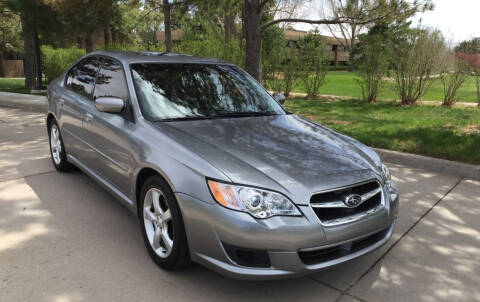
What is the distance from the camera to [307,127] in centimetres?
389

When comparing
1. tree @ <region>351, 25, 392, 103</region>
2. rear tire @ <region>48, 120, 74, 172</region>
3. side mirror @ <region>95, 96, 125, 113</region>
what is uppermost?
tree @ <region>351, 25, 392, 103</region>

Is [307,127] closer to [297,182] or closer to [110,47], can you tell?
[297,182]

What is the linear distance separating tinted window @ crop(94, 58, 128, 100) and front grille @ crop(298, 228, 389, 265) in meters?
2.15

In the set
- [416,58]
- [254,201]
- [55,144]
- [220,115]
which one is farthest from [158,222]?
[416,58]

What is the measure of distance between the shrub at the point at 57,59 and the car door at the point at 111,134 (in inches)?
521

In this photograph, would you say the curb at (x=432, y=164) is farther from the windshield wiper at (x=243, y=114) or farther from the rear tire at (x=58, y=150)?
the rear tire at (x=58, y=150)

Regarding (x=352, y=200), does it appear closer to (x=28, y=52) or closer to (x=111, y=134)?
(x=111, y=134)

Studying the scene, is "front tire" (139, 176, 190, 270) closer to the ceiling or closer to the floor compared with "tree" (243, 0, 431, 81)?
closer to the floor

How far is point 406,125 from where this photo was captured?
832 cm

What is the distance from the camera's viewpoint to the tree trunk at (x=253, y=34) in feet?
28.0

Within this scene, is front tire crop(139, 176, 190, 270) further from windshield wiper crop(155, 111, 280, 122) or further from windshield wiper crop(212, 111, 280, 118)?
windshield wiper crop(212, 111, 280, 118)

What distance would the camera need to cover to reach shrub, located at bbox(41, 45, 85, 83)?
16.3 m

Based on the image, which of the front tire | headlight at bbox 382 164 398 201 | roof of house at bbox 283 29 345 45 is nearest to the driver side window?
the front tire

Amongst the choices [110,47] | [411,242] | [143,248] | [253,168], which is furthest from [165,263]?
[110,47]
